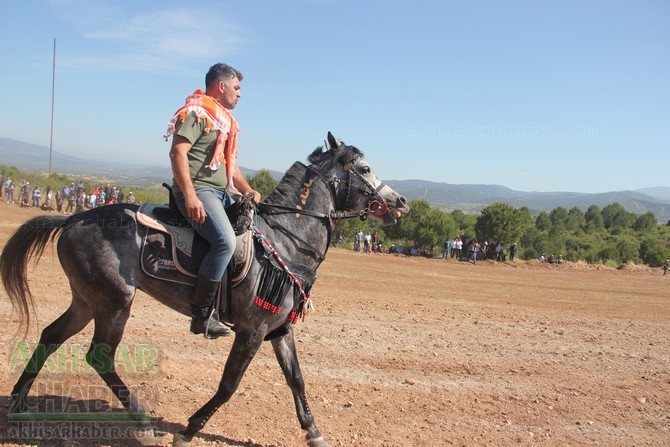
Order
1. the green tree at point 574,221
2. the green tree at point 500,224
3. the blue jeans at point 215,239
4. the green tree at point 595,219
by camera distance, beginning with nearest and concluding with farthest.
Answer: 1. the blue jeans at point 215,239
2. the green tree at point 500,224
3. the green tree at point 574,221
4. the green tree at point 595,219

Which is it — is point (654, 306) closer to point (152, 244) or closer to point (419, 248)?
point (152, 244)

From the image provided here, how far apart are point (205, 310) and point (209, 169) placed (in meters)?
1.30

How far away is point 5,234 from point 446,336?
21.1 meters

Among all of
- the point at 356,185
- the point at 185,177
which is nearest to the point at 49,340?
the point at 185,177

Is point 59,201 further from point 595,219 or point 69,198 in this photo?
point 595,219

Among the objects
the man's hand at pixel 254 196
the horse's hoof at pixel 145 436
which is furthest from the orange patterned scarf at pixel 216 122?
the horse's hoof at pixel 145 436

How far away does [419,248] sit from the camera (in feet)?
171

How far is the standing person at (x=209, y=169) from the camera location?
4.70m

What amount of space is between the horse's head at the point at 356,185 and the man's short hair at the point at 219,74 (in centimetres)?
120

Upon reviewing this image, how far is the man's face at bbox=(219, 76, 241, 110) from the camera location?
16.6 feet

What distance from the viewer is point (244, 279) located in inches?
195

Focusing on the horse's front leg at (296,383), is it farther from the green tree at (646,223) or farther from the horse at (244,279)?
the green tree at (646,223)

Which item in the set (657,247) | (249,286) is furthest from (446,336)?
(657,247)

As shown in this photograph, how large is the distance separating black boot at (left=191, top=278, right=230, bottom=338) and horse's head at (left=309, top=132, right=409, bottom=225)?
1.66 metres
